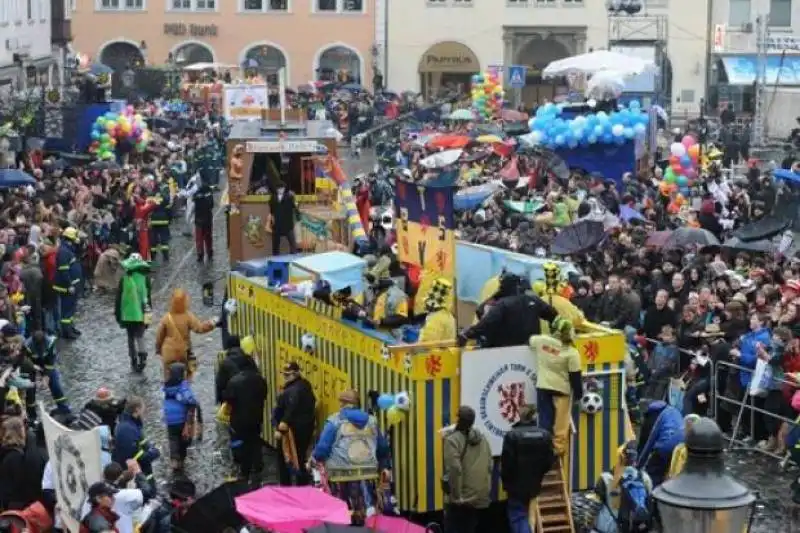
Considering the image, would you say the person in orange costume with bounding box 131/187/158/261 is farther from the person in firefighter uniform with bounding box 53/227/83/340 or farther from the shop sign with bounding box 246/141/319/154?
the person in firefighter uniform with bounding box 53/227/83/340

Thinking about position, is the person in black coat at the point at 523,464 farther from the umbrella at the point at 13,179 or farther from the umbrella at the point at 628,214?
the umbrella at the point at 13,179

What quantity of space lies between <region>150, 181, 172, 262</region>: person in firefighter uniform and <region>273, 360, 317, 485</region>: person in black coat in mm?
14139

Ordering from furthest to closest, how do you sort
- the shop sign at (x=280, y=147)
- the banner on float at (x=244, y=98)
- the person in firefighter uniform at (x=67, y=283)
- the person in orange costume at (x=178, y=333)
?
the banner on float at (x=244, y=98)
the shop sign at (x=280, y=147)
the person in firefighter uniform at (x=67, y=283)
the person in orange costume at (x=178, y=333)

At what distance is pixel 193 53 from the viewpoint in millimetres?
66250

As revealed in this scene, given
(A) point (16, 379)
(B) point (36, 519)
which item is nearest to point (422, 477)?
(B) point (36, 519)

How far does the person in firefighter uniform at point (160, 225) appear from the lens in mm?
27719

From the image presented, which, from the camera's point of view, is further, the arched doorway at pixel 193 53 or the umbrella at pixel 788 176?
the arched doorway at pixel 193 53

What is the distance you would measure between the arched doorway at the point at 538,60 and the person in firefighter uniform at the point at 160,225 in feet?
117

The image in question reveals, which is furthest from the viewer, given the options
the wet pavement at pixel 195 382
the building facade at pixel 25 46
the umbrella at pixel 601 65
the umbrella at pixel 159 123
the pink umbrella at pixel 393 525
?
the umbrella at pixel 159 123

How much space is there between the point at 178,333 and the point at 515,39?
4804 centimetres

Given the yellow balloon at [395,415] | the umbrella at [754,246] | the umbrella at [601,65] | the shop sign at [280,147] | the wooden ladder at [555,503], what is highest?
the umbrella at [601,65]

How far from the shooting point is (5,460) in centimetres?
1196

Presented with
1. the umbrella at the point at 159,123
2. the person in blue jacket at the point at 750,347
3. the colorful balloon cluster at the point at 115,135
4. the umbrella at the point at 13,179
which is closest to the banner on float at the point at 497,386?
the person in blue jacket at the point at 750,347

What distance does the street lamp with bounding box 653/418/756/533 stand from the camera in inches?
269
